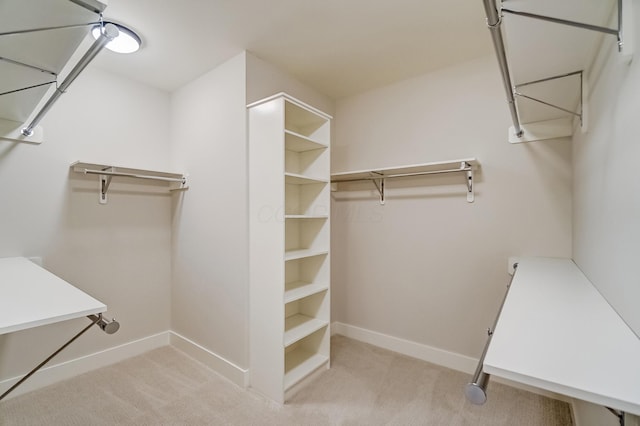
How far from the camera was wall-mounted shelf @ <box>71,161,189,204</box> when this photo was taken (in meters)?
2.04

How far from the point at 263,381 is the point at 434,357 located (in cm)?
139

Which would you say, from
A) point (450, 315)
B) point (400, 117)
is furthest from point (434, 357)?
point (400, 117)

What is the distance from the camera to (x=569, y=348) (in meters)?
0.66

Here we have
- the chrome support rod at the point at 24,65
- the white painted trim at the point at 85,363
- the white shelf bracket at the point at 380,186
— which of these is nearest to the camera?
the chrome support rod at the point at 24,65

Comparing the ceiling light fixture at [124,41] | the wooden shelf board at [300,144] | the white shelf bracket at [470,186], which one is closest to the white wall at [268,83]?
the wooden shelf board at [300,144]

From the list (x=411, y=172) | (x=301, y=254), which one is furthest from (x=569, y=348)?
(x=411, y=172)

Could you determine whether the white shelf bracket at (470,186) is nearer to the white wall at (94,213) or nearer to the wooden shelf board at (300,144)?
the wooden shelf board at (300,144)

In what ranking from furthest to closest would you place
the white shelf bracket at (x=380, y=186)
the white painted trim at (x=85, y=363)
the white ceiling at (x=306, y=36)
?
the white shelf bracket at (x=380, y=186), the white painted trim at (x=85, y=363), the white ceiling at (x=306, y=36)

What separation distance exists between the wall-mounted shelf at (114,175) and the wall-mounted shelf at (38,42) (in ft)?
1.65

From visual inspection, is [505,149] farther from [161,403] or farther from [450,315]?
[161,403]

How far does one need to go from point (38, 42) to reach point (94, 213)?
60.8 inches

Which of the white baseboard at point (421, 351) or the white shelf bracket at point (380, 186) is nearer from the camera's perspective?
the white baseboard at point (421, 351)

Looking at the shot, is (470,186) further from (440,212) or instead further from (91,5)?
(91,5)

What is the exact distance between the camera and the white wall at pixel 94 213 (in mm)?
1905
